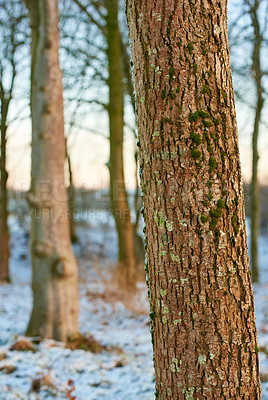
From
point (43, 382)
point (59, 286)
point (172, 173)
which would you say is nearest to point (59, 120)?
point (59, 286)

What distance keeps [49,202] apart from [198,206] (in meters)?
3.31

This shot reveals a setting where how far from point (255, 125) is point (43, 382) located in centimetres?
885

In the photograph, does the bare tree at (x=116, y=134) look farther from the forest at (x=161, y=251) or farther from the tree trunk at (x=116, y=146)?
the forest at (x=161, y=251)

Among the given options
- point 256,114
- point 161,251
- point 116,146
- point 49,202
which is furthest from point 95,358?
point 256,114

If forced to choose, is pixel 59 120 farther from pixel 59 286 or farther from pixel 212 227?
pixel 212 227

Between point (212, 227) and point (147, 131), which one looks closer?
point (212, 227)

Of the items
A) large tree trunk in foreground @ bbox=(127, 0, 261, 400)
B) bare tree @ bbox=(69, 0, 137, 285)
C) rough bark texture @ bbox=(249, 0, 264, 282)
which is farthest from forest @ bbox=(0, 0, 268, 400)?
rough bark texture @ bbox=(249, 0, 264, 282)

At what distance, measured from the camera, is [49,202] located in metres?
4.60

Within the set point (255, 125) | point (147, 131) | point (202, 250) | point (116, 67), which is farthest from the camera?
point (255, 125)

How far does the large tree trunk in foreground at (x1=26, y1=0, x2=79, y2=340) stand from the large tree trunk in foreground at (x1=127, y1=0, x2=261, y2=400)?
3.14 metres

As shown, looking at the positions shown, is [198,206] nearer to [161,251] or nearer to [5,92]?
[161,251]

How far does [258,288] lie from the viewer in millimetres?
9156

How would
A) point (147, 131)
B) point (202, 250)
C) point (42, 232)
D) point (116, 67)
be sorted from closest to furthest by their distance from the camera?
point (202, 250), point (147, 131), point (42, 232), point (116, 67)

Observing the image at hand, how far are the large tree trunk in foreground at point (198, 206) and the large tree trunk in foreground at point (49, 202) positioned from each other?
124 inches
